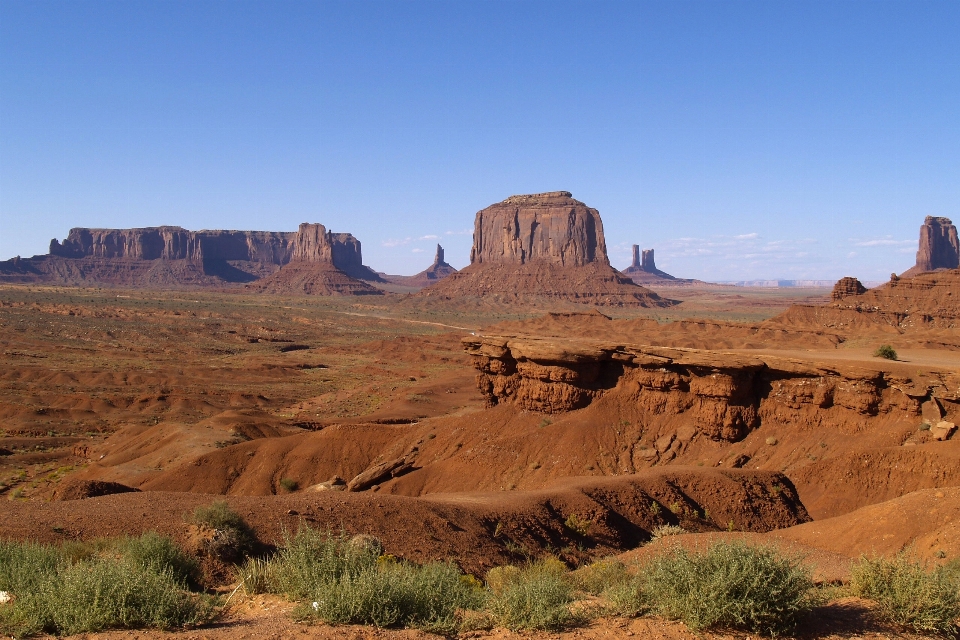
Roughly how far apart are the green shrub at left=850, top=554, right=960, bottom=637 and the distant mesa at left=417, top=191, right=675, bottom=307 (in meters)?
132

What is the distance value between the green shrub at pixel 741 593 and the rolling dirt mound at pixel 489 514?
20.6 feet

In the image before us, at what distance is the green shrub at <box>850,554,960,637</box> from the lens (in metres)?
6.93

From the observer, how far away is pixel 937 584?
23.4 ft

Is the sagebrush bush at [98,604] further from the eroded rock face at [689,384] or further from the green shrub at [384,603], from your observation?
the eroded rock face at [689,384]

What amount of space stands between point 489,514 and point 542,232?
145 meters

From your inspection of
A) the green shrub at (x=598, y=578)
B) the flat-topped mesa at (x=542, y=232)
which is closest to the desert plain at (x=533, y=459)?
the green shrub at (x=598, y=578)

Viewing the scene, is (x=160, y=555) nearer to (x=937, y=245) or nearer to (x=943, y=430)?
(x=943, y=430)

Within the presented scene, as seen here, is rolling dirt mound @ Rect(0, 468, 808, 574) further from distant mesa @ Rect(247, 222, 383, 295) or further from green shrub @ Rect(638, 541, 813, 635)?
distant mesa @ Rect(247, 222, 383, 295)

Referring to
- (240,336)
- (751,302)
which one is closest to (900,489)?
(240,336)

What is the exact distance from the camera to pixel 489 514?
14969 mm

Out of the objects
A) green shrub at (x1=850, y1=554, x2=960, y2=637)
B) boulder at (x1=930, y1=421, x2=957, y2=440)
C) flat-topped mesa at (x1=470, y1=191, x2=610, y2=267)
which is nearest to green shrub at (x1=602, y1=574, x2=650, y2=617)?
green shrub at (x1=850, y1=554, x2=960, y2=637)

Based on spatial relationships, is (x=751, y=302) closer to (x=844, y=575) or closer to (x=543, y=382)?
(x=543, y=382)

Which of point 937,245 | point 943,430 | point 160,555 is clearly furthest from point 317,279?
point 160,555

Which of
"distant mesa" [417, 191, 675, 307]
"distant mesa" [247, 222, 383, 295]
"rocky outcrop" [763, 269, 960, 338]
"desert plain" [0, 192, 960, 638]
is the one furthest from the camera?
"distant mesa" [247, 222, 383, 295]
